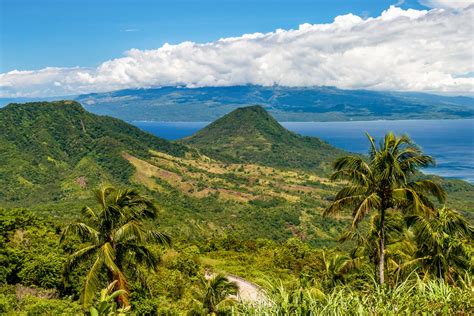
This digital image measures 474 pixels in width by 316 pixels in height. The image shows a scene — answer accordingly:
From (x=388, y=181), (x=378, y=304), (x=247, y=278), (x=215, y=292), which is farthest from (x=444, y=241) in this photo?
(x=247, y=278)

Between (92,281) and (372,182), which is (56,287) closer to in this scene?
(92,281)

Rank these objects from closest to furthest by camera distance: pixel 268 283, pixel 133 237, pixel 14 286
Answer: pixel 268 283
pixel 133 237
pixel 14 286

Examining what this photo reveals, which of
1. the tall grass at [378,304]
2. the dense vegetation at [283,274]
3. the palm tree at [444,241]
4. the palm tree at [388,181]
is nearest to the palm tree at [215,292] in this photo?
the dense vegetation at [283,274]

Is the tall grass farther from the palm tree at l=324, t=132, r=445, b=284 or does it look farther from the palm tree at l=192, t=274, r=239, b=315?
the palm tree at l=192, t=274, r=239, b=315

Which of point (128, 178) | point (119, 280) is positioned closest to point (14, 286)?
point (119, 280)

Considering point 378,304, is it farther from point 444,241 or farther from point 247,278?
point 247,278

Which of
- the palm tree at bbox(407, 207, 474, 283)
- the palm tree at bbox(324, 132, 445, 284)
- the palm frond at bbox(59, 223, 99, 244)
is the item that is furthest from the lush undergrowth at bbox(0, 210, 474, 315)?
the palm frond at bbox(59, 223, 99, 244)

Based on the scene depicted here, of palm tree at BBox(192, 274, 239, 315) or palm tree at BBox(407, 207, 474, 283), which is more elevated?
palm tree at BBox(407, 207, 474, 283)
